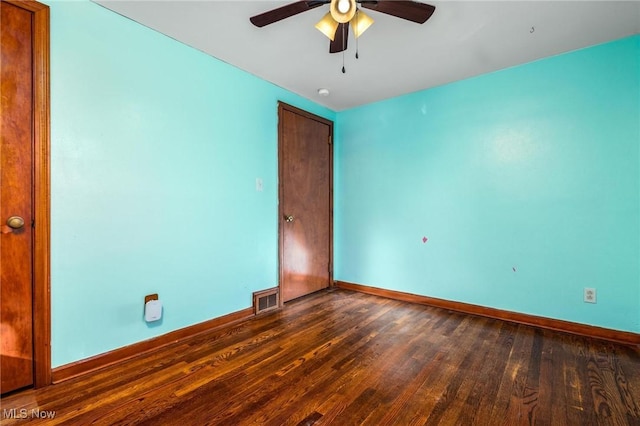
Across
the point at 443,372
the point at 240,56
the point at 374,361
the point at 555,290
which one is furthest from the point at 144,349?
the point at 555,290

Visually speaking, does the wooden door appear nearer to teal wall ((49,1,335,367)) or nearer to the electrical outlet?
teal wall ((49,1,335,367))

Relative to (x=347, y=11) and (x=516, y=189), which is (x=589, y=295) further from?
(x=347, y=11)

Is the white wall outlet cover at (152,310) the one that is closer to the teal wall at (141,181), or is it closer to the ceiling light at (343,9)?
the teal wall at (141,181)

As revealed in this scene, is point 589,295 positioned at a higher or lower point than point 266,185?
lower

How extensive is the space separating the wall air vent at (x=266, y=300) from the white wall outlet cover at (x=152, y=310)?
91 cm

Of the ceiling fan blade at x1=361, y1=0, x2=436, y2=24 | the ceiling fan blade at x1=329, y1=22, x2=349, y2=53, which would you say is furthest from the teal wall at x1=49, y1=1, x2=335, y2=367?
the ceiling fan blade at x1=361, y1=0, x2=436, y2=24

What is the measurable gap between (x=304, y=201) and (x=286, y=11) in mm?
2027

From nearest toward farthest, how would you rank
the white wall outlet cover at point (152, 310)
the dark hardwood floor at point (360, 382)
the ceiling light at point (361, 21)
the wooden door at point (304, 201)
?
the dark hardwood floor at point (360, 382) → the ceiling light at point (361, 21) → the white wall outlet cover at point (152, 310) → the wooden door at point (304, 201)

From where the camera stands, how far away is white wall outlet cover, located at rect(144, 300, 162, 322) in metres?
2.05

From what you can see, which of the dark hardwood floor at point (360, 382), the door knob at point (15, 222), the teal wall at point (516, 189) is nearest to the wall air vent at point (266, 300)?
the dark hardwood floor at point (360, 382)

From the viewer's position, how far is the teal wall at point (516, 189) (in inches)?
88.1

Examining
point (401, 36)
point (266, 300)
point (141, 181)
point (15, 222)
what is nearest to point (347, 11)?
point (401, 36)

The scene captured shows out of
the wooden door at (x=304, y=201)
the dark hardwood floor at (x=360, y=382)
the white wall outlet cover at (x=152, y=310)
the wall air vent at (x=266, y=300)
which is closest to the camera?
the dark hardwood floor at (x=360, y=382)

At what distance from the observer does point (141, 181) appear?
2074mm
